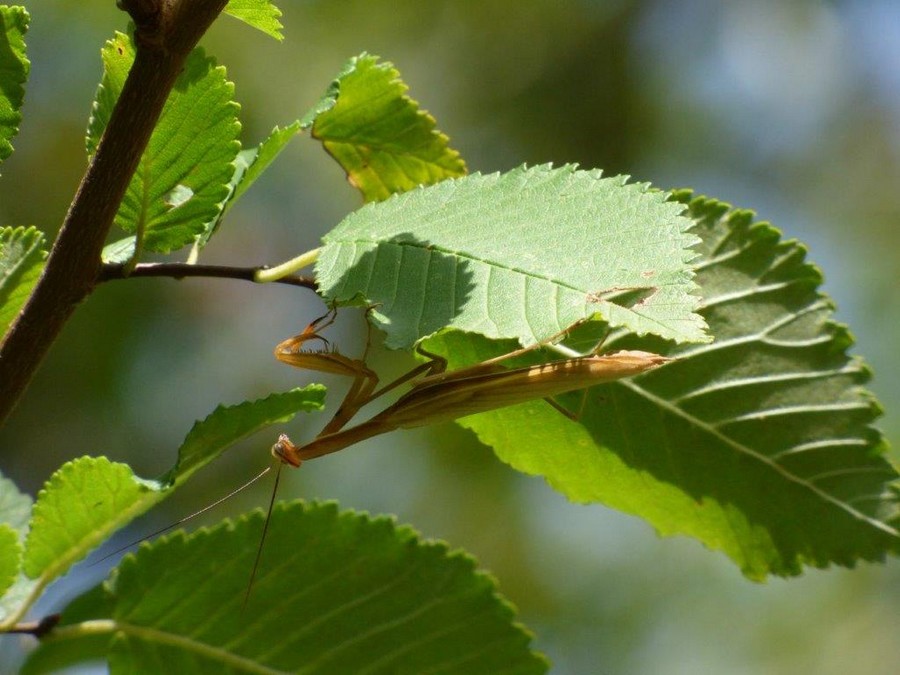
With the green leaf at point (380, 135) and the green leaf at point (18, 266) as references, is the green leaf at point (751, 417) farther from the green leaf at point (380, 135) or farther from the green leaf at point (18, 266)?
the green leaf at point (18, 266)

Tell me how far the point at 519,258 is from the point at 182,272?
0.64m

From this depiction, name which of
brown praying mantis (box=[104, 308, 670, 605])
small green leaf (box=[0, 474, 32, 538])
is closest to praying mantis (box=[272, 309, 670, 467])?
brown praying mantis (box=[104, 308, 670, 605])

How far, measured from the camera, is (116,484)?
5.67 feet

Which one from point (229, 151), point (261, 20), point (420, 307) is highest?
point (261, 20)

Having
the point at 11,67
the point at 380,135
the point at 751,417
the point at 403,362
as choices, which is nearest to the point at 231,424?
the point at 11,67

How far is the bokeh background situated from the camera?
7.98 metres

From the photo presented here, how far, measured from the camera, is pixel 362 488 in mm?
7977

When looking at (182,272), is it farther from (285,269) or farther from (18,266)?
(18,266)

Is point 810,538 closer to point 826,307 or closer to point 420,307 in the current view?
point 826,307

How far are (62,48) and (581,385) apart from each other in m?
7.43

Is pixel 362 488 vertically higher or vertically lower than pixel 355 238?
higher

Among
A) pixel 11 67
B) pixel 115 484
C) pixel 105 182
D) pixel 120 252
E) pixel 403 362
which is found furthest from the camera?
pixel 403 362

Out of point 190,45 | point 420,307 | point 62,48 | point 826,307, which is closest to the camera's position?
point 190,45

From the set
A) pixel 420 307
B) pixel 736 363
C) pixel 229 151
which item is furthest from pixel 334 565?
pixel 736 363
